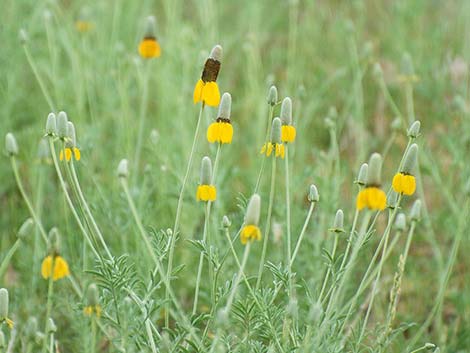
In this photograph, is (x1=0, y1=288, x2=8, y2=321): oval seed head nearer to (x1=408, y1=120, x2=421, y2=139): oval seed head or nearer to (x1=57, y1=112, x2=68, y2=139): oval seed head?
(x1=57, y1=112, x2=68, y2=139): oval seed head

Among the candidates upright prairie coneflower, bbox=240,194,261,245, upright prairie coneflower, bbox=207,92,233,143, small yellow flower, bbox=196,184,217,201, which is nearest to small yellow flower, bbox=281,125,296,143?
upright prairie coneflower, bbox=207,92,233,143

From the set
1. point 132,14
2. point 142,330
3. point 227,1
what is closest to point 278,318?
point 142,330

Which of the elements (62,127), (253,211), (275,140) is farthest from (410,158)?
(62,127)

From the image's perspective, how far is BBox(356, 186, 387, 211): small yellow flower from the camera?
1489 millimetres

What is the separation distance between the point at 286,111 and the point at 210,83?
0.20 m

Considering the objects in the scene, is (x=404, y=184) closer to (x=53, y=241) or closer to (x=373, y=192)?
(x=373, y=192)

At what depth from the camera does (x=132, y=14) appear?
3.84m

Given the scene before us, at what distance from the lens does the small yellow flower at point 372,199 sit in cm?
149

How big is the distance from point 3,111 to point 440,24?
2.24 meters

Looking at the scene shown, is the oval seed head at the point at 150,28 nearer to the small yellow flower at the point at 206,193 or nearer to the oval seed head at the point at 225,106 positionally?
the oval seed head at the point at 225,106

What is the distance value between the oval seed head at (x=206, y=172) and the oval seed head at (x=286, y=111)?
0.24m

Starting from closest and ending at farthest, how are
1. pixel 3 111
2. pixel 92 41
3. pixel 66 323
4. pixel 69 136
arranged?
pixel 69 136 < pixel 66 323 < pixel 3 111 < pixel 92 41

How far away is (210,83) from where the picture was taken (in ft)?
5.84

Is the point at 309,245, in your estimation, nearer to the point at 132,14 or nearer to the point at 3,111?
the point at 3,111
